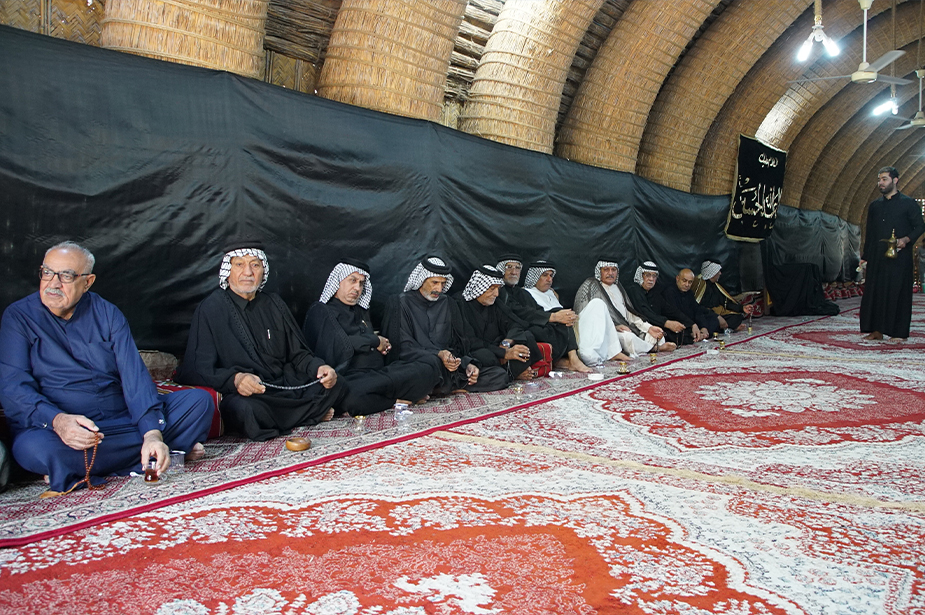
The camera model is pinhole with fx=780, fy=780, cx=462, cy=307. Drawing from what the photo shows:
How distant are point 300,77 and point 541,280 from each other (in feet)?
8.30

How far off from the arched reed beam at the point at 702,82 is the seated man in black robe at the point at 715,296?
1032 millimetres

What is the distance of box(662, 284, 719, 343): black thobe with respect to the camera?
8.07 meters

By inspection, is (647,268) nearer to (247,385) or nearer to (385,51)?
(385,51)

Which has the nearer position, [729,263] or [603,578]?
[603,578]

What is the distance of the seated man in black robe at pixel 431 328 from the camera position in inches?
188

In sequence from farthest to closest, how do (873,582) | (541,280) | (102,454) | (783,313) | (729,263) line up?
(783,313) < (729,263) < (541,280) < (102,454) < (873,582)

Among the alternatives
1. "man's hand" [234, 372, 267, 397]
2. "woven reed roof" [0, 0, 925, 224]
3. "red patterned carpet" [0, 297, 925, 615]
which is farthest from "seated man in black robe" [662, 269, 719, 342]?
"man's hand" [234, 372, 267, 397]

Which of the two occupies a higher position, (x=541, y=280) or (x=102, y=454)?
(x=541, y=280)

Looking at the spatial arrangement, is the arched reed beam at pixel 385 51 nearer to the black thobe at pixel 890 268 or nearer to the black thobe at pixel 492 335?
the black thobe at pixel 492 335

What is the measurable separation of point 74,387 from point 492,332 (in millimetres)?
3202

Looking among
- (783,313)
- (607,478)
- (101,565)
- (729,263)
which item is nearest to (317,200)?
(607,478)

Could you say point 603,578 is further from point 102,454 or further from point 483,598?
point 102,454

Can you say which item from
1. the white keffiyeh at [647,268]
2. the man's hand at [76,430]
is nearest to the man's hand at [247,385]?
the man's hand at [76,430]

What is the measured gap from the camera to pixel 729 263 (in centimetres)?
1009
